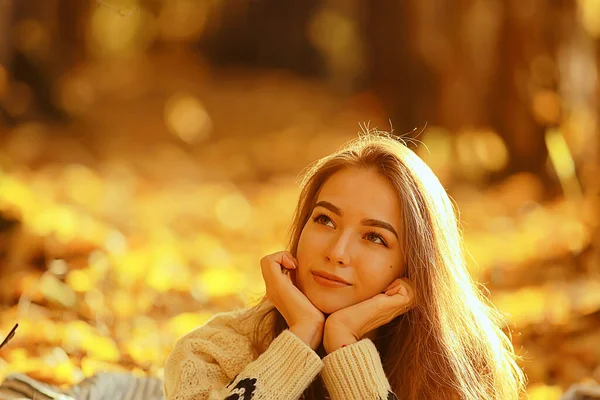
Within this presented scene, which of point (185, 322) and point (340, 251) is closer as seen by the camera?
point (340, 251)

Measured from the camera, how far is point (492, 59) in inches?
248

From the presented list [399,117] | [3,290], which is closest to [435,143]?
[399,117]

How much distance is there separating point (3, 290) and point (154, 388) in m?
1.29

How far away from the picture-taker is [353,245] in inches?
78.9

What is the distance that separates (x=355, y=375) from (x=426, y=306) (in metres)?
0.28

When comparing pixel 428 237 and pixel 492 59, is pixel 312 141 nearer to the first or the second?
pixel 492 59

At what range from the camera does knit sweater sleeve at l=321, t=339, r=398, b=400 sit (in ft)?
6.37

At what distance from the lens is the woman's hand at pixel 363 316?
1979 millimetres

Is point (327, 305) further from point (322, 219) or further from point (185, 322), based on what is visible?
point (185, 322)

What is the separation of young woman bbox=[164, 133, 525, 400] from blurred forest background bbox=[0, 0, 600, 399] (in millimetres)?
1010

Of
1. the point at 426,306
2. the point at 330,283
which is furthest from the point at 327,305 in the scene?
the point at 426,306

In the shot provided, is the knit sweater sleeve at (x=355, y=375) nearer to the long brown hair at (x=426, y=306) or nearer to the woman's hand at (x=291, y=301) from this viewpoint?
the woman's hand at (x=291, y=301)

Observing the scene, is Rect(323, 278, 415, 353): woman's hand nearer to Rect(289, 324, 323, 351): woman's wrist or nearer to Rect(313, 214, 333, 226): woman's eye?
Rect(289, 324, 323, 351): woman's wrist

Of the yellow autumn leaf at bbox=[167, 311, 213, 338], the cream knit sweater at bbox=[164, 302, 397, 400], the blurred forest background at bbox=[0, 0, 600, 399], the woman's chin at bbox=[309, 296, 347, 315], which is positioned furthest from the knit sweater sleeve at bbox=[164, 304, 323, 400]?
the yellow autumn leaf at bbox=[167, 311, 213, 338]
